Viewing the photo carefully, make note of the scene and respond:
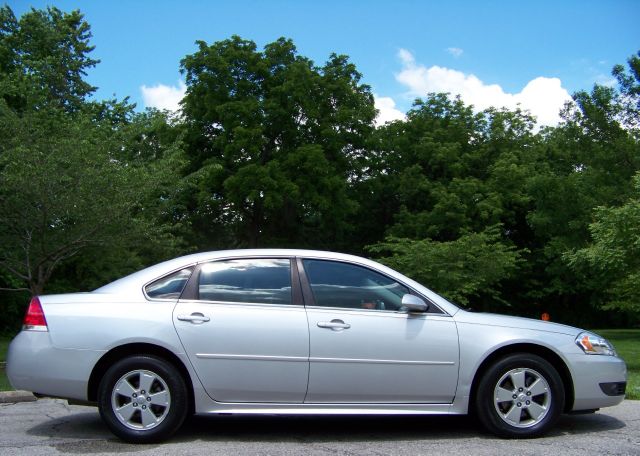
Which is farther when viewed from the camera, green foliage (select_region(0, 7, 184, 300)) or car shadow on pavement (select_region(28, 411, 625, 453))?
green foliage (select_region(0, 7, 184, 300))

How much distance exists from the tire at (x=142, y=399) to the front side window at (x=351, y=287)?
1365 millimetres

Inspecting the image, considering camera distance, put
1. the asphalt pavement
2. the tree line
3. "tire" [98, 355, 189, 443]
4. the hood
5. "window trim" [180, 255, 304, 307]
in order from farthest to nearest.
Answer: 1. the tree line
2. the hood
3. "window trim" [180, 255, 304, 307]
4. "tire" [98, 355, 189, 443]
5. the asphalt pavement

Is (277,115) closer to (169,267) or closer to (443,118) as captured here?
(443,118)

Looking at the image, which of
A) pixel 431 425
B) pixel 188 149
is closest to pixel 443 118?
pixel 188 149

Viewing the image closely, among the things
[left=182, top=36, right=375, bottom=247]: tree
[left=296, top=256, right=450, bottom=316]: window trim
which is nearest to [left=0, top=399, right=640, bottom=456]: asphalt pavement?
[left=296, top=256, right=450, bottom=316]: window trim

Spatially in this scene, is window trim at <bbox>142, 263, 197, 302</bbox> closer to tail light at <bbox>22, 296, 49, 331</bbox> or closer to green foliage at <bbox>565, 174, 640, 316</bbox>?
tail light at <bbox>22, 296, 49, 331</bbox>

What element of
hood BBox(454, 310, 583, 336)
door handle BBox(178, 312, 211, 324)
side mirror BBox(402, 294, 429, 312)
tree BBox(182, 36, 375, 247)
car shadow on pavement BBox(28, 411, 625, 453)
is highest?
tree BBox(182, 36, 375, 247)

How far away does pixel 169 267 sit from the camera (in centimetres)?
568

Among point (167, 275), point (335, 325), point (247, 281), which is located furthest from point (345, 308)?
point (167, 275)

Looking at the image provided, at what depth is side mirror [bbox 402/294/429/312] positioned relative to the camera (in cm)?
541

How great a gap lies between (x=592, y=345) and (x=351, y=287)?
2.14 metres

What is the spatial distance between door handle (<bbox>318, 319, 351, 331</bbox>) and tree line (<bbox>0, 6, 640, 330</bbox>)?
8075 millimetres

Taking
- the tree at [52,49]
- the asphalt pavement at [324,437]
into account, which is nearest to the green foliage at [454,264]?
the tree at [52,49]

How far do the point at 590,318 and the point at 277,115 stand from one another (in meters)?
29.5
